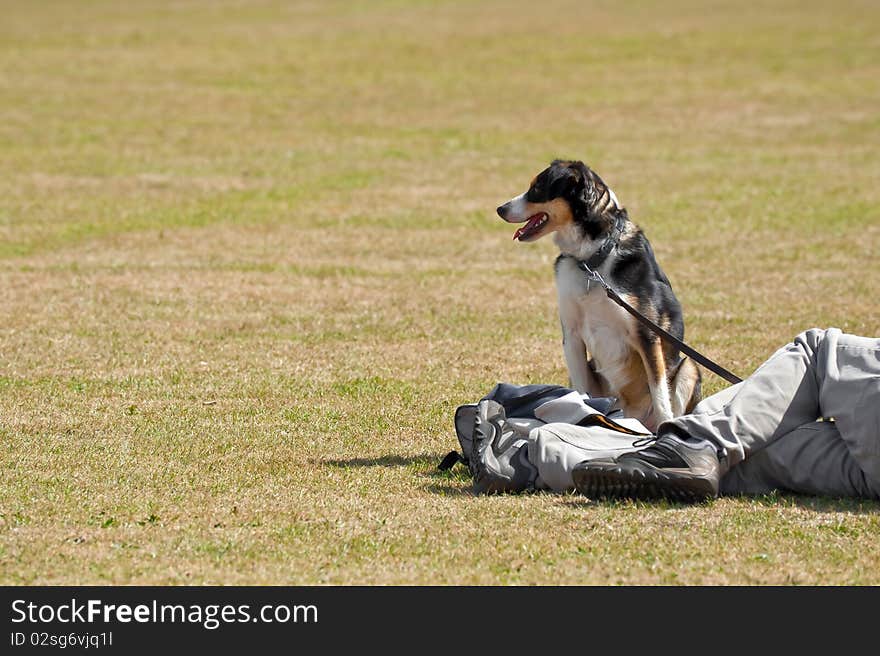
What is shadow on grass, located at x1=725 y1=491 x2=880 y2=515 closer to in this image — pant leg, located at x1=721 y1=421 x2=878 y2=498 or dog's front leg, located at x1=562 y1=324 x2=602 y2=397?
pant leg, located at x1=721 y1=421 x2=878 y2=498

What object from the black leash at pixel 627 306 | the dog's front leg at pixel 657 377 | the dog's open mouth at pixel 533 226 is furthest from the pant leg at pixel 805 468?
the dog's open mouth at pixel 533 226

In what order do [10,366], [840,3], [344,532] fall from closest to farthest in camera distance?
[344,532], [10,366], [840,3]

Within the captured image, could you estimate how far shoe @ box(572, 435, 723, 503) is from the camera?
563cm

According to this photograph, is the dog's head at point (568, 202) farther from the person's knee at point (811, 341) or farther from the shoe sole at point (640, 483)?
the shoe sole at point (640, 483)

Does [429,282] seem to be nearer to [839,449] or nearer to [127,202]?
[127,202]

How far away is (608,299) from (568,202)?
1.85 ft

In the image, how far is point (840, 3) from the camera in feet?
121

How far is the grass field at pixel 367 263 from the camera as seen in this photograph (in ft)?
17.7

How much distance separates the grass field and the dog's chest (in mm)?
901

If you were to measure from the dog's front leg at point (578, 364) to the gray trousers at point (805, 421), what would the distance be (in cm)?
155

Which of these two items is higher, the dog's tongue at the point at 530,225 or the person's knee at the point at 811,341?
the dog's tongue at the point at 530,225
